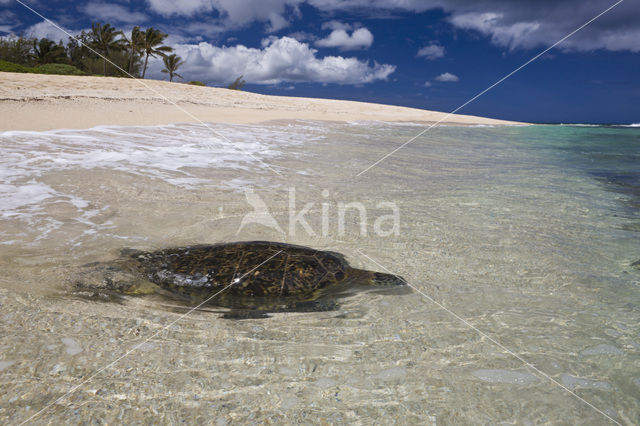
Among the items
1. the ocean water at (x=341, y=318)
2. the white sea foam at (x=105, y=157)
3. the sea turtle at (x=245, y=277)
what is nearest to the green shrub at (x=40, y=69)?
the white sea foam at (x=105, y=157)

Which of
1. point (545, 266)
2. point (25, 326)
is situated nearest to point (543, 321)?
point (545, 266)

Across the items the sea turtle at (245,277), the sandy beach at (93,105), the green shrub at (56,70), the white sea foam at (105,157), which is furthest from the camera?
the green shrub at (56,70)

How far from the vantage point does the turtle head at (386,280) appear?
2.90 m

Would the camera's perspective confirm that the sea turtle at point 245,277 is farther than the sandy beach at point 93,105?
No

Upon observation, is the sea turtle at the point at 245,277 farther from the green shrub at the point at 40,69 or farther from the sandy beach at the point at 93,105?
the green shrub at the point at 40,69

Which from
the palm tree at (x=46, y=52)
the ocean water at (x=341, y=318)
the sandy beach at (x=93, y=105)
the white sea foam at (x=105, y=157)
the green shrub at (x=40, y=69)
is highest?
the palm tree at (x=46, y=52)

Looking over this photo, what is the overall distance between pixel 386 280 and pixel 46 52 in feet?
148

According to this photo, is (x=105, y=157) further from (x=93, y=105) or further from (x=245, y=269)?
(x=93, y=105)

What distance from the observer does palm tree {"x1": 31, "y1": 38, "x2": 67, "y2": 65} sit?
35531 millimetres

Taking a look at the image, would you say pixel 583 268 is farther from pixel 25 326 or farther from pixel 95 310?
pixel 25 326

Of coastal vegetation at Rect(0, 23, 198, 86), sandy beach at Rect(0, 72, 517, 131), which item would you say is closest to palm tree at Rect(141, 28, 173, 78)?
coastal vegetation at Rect(0, 23, 198, 86)

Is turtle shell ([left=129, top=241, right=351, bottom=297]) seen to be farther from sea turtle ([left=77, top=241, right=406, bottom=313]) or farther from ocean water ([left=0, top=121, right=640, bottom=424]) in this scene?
ocean water ([left=0, top=121, right=640, bottom=424])

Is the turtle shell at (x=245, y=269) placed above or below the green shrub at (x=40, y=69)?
below

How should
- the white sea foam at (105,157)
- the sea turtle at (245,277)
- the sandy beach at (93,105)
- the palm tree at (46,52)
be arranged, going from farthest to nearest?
the palm tree at (46,52) < the sandy beach at (93,105) < the white sea foam at (105,157) < the sea turtle at (245,277)
